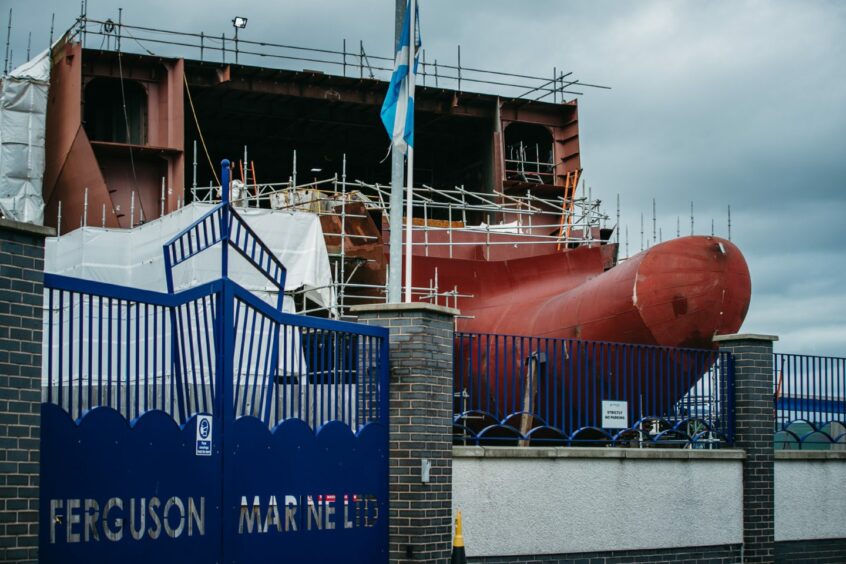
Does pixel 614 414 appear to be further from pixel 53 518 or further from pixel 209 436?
pixel 53 518

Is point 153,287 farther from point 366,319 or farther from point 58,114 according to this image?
point 366,319

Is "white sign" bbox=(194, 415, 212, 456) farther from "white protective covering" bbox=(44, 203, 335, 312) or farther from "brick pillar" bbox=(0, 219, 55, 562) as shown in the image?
"white protective covering" bbox=(44, 203, 335, 312)

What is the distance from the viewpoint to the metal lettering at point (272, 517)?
1209 centimetres

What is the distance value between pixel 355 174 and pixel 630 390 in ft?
86.2

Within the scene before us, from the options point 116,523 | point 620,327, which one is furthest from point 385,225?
point 116,523

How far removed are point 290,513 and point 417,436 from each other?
1.91 metres

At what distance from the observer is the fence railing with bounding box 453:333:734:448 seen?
1546 centimetres

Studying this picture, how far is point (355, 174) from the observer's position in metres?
42.1

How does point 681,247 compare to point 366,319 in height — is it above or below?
above

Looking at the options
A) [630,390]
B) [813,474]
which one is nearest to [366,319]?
[630,390]

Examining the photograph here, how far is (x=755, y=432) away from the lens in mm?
17734

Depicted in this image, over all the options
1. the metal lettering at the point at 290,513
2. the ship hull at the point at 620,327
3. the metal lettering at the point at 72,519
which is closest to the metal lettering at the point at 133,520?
the metal lettering at the point at 72,519

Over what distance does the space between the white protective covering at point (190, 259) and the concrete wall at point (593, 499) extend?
8769mm

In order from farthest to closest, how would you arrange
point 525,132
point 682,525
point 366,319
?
point 525,132, point 682,525, point 366,319
